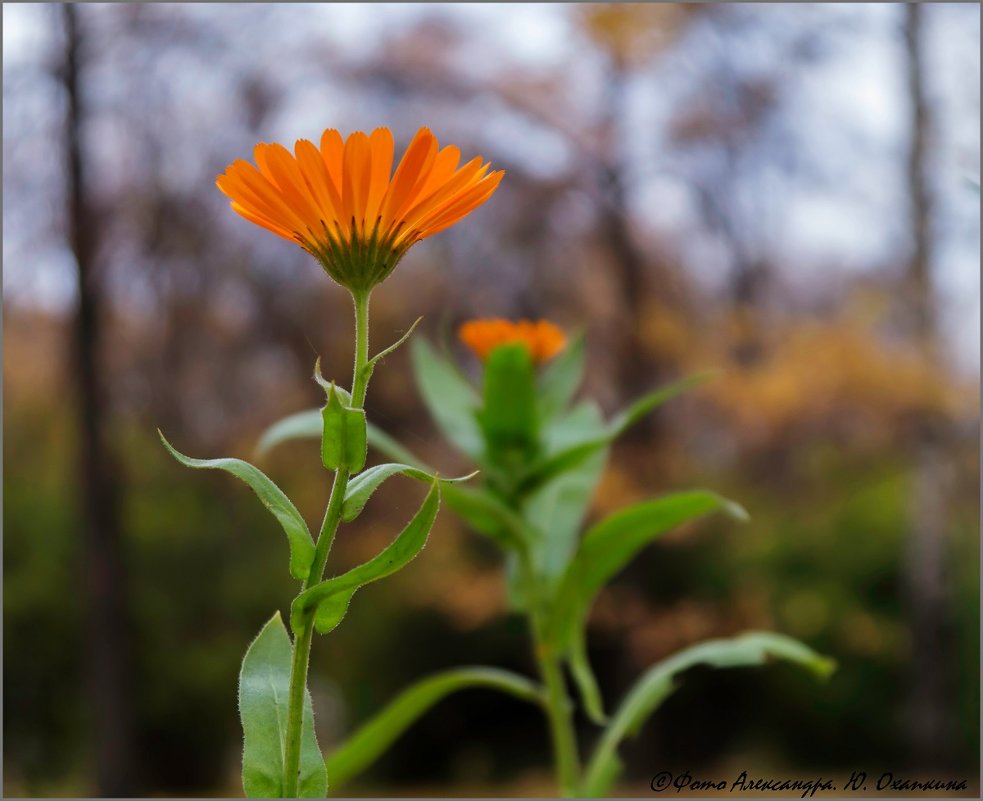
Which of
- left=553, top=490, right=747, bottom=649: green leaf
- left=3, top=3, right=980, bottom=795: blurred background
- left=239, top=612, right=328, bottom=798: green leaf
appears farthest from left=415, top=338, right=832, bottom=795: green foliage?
left=3, top=3, right=980, bottom=795: blurred background

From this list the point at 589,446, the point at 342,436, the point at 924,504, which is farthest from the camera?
the point at 924,504

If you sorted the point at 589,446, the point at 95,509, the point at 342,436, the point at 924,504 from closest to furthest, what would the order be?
the point at 342,436 → the point at 589,446 → the point at 95,509 → the point at 924,504

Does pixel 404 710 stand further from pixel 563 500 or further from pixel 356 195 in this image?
pixel 356 195

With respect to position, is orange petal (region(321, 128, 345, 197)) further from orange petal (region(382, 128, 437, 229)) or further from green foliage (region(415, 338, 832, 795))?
green foliage (region(415, 338, 832, 795))

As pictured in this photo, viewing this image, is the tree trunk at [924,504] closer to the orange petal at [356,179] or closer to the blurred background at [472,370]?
the blurred background at [472,370]

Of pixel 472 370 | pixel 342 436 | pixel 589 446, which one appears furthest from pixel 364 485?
pixel 472 370

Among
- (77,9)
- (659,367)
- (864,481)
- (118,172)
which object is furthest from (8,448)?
(864,481)

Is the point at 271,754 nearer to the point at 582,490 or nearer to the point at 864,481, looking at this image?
the point at 582,490
